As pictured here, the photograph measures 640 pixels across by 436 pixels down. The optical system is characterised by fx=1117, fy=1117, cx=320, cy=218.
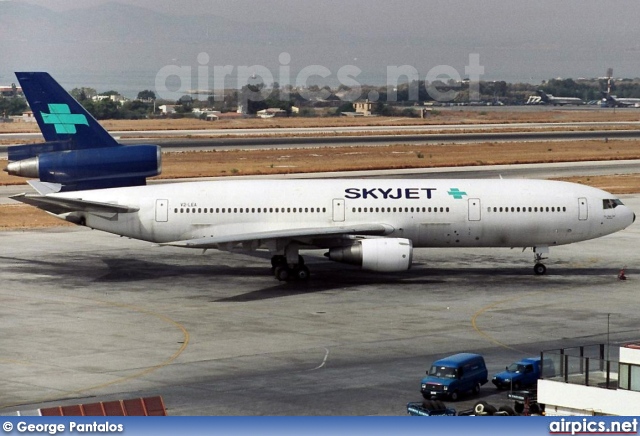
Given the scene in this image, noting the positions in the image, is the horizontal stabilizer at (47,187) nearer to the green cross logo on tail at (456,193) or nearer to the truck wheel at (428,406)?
the green cross logo on tail at (456,193)

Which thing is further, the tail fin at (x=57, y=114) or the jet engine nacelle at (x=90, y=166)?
the tail fin at (x=57, y=114)

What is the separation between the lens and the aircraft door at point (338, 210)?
59375 millimetres

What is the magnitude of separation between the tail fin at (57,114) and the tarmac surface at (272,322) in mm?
7381

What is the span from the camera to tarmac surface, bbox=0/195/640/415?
3753cm

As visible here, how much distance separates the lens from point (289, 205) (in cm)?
5956

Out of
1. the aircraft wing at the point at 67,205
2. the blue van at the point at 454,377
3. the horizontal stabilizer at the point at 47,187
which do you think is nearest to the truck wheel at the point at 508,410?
the blue van at the point at 454,377

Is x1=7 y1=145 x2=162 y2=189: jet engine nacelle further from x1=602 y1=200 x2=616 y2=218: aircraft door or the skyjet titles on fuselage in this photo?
x1=602 y1=200 x2=616 y2=218: aircraft door

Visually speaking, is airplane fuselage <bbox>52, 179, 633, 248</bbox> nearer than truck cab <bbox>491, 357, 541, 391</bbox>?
No

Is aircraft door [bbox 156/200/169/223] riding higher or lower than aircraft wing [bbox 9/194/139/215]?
lower

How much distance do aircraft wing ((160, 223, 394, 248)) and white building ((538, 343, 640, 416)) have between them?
2531cm

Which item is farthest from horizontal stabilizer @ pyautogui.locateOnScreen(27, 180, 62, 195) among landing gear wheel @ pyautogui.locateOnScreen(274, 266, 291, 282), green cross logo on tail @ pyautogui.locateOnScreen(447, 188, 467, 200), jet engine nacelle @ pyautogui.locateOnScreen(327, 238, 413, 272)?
green cross logo on tail @ pyautogui.locateOnScreen(447, 188, 467, 200)

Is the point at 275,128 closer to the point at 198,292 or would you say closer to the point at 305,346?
the point at 198,292

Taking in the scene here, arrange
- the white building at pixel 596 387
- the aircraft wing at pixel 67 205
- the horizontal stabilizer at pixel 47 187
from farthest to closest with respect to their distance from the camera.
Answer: the horizontal stabilizer at pixel 47 187, the aircraft wing at pixel 67 205, the white building at pixel 596 387

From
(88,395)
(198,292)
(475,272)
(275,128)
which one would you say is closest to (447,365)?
(88,395)
